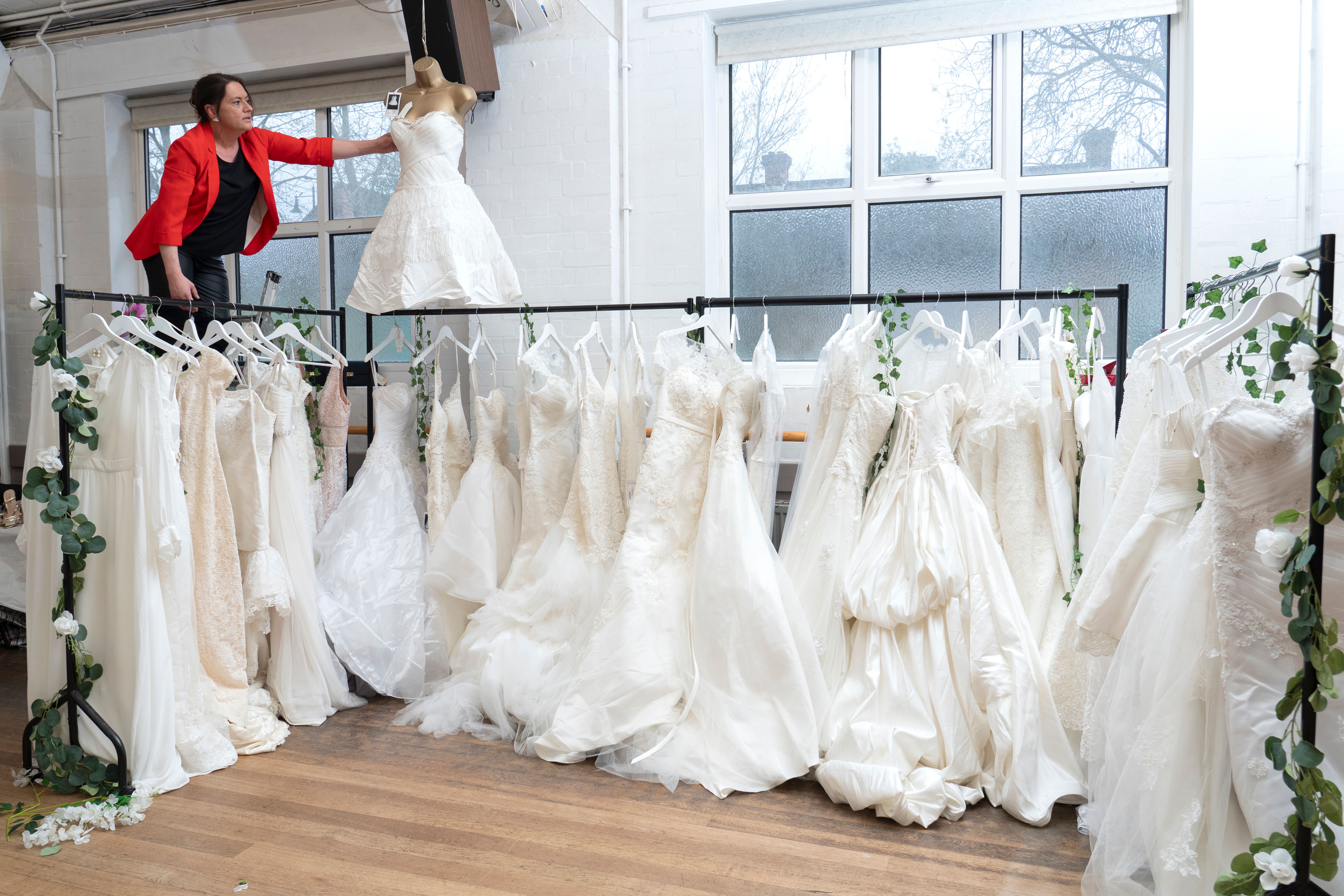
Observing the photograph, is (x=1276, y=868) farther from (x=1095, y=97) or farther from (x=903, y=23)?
(x=903, y=23)

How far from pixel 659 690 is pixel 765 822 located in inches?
20.7

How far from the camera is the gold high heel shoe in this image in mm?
3896

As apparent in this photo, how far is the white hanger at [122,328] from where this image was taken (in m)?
2.53

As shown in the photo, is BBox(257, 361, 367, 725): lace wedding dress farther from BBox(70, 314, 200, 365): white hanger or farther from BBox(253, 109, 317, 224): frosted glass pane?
BBox(253, 109, 317, 224): frosted glass pane

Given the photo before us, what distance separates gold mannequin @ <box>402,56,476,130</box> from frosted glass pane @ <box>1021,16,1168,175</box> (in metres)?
2.34

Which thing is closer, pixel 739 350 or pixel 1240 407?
pixel 1240 407

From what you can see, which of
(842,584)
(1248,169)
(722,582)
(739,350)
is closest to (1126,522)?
(842,584)

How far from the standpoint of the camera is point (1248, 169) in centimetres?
327

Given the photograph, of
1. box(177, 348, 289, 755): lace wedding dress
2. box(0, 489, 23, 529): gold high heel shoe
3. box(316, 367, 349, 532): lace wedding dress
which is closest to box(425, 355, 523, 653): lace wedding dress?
box(316, 367, 349, 532): lace wedding dress

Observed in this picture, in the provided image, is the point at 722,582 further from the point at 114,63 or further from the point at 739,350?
the point at 114,63

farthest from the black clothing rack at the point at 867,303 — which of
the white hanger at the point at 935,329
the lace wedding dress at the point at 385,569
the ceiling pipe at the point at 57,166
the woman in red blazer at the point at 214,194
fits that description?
the ceiling pipe at the point at 57,166

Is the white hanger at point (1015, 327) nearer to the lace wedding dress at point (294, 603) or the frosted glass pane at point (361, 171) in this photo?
the lace wedding dress at point (294, 603)

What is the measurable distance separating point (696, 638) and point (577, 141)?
2.41 meters

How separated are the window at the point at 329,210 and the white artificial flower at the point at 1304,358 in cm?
388
